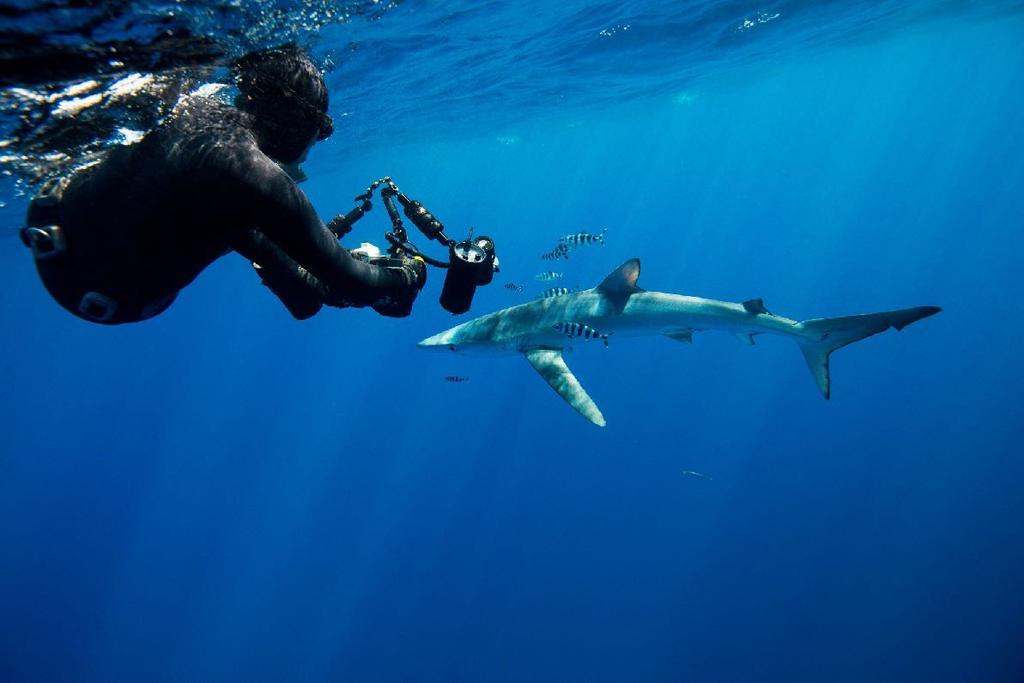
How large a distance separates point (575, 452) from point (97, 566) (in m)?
44.6

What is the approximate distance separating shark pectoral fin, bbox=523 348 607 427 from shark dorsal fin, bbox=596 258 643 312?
1295 millimetres

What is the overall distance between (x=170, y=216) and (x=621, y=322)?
22.9ft

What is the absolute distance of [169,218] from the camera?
247 centimetres

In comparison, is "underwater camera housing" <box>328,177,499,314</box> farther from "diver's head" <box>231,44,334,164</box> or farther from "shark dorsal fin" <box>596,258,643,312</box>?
"shark dorsal fin" <box>596,258,643,312</box>

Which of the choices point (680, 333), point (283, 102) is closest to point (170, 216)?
point (283, 102)

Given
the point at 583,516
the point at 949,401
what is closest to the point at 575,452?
the point at 583,516

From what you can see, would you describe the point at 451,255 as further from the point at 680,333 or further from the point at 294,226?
the point at 680,333

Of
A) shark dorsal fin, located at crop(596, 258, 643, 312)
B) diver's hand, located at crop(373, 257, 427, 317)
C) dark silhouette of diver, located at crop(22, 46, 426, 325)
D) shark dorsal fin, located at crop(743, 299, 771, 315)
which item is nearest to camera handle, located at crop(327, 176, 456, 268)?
diver's hand, located at crop(373, 257, 427, 317)

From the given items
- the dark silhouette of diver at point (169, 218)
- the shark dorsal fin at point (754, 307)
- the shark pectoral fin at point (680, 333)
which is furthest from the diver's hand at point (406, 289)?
the shark dorsal fin at point (754, 307)

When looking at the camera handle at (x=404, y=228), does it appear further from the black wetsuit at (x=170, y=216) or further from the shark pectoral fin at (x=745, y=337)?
the shark pectoral fin at (x=745, y=337)

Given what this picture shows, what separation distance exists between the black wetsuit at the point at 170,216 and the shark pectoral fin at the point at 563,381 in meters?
3.98

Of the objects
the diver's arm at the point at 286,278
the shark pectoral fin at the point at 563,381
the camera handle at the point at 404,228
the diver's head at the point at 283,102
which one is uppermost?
the diver's head at the point at 283,102

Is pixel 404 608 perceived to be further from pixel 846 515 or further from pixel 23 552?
pixel 23 552

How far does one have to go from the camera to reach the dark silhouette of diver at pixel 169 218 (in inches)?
95.0
